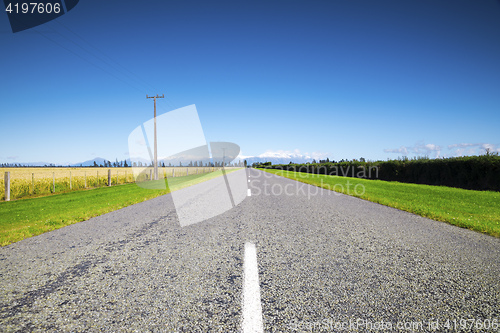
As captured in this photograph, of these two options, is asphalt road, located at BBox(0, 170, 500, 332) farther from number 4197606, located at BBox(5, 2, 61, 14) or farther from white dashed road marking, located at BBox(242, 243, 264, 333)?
number 4197606, located at BBox(5, 2, 61, 14)

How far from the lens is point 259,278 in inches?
121

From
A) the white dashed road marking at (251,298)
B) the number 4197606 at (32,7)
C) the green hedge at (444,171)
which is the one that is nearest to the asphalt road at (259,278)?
the white dashed road marking at (251,298)

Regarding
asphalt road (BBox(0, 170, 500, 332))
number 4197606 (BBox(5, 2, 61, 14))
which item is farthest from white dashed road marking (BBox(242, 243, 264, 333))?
number 4197606 (BBox(5, 2, 61, 14))

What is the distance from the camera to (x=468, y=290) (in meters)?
2.77

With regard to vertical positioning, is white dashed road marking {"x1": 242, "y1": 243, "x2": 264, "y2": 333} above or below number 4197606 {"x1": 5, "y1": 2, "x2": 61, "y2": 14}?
below

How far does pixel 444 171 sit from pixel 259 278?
2298 cm

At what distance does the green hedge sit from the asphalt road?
1520cm

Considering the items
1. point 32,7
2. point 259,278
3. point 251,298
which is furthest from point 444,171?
point 32,7

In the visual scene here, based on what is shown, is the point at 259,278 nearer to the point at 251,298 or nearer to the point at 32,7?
the point at 251,298

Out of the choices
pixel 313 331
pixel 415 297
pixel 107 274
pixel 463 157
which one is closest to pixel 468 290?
pixel 415 297

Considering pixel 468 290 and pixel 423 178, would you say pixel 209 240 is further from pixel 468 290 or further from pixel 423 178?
pixel 423 178

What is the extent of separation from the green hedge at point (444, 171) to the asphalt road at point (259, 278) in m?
15.2

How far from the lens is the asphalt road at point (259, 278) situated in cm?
224

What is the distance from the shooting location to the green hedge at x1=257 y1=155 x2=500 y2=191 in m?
16.4
